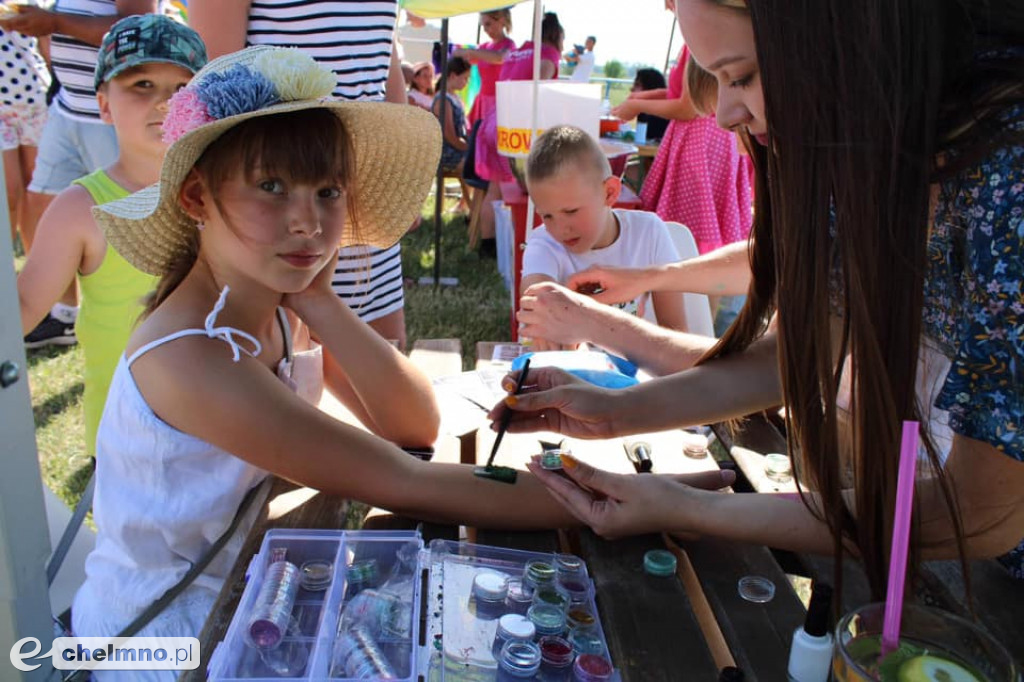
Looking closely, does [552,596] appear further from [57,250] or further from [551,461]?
[57,250]

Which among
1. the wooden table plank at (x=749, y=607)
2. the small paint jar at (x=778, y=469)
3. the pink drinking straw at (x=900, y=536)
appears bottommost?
the small paint jar at (x=778, y=469)

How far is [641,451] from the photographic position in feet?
5.10

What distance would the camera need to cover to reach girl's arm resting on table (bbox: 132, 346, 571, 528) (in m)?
1.26

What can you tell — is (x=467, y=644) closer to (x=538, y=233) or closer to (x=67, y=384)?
(x=538, y=233)

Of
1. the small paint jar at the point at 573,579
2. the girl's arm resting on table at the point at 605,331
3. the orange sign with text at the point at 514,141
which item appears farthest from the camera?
the orange sign with text at the point at 514,141

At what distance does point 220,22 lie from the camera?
2082 millimetres

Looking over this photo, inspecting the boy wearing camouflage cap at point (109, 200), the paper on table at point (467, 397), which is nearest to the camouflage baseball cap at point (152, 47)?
the boy wearing camouflage cap at point (109, 200)

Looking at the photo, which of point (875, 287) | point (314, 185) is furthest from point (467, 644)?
point (314, 185)

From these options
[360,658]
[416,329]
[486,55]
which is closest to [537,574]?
[360,658]

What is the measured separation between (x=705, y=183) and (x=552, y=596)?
3.18m

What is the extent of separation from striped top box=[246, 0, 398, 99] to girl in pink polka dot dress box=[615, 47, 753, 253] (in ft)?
6.48

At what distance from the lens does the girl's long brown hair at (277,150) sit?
144 centimetres

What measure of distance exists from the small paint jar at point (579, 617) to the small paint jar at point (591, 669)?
6 cm

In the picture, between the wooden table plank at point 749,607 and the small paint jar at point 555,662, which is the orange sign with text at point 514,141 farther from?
the small paint jar at point 555,662
